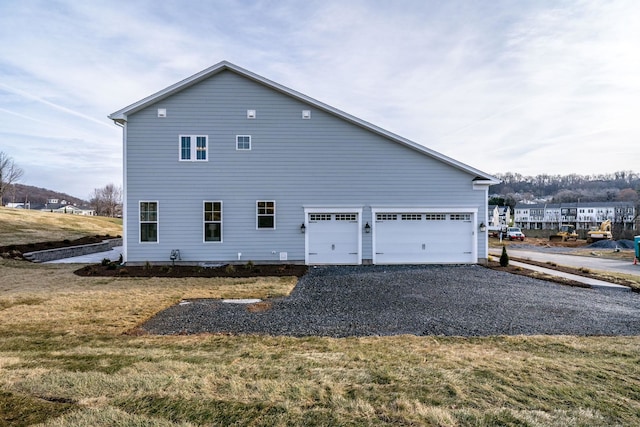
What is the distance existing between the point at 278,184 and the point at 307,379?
396 inches

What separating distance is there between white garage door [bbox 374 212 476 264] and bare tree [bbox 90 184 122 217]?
215 ft

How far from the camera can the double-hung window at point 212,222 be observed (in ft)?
42.3

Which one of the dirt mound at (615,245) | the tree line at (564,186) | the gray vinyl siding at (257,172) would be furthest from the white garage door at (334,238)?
the tree line at (564,186)

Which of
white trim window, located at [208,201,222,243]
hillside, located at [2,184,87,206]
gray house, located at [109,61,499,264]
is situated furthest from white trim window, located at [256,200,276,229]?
hillside, located at [2,184,87,206]

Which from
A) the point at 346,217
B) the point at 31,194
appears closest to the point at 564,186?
the point at 346,217

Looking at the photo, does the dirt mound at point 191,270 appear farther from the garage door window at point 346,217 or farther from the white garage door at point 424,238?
the white garage door at point 424,238

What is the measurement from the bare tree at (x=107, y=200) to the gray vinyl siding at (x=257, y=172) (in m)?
60.8

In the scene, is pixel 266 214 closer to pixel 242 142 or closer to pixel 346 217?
pixel 242 142

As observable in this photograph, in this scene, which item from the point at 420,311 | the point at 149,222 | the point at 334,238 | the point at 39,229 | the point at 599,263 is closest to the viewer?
the point at 420,311

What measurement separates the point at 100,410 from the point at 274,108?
1167cm

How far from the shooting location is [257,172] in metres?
13.1

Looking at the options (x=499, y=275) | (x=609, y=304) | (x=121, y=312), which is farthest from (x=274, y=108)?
(x=609, y=304)

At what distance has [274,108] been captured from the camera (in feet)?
43.0

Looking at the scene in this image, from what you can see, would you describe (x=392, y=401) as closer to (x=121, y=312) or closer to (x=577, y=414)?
(x=577, y=414)
